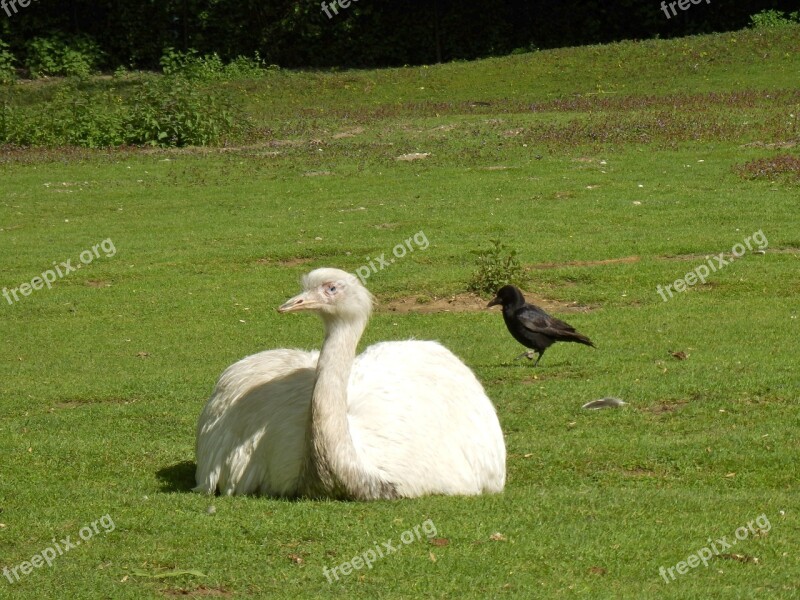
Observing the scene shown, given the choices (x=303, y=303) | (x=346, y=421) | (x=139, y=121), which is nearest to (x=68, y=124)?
(x=139, y=121)

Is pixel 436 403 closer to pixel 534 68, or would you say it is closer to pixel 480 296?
pixel 480 296

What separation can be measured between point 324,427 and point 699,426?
377cm

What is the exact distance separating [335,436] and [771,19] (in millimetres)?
37934

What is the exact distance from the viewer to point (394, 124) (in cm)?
3050

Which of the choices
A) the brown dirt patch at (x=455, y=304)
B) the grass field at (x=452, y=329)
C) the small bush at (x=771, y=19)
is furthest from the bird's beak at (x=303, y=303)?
the small bush at (x=771, y=19)

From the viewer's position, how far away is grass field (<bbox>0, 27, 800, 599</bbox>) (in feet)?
20.3

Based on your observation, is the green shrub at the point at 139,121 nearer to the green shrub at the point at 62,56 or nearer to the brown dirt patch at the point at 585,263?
the brown dirt patch at the point at 585,263

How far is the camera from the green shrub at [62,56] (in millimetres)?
44628

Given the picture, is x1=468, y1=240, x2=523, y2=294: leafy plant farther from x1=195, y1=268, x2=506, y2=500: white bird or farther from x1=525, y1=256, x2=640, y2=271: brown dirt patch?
x1=195, y1=268, x2=506, y2=500: white bird

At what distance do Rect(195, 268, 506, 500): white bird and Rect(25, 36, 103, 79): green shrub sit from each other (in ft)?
124

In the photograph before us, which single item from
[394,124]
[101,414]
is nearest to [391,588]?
[101,414]

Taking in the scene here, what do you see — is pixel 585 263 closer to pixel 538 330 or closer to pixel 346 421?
pixel 538 330

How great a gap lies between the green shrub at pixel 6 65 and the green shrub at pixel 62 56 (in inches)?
30.9

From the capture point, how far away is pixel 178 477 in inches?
335
